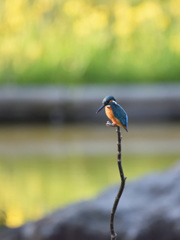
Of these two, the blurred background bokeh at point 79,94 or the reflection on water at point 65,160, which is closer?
the reflection on water at point 65,160

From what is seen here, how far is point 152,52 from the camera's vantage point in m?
9.09

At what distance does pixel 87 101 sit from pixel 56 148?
66.0 inches

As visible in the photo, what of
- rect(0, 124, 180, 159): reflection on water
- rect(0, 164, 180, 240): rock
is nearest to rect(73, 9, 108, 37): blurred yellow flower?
rect(0, 124, 180, 159): reflection on water

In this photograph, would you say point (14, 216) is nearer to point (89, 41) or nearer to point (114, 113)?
point (114, 113)

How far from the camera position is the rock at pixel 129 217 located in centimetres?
235

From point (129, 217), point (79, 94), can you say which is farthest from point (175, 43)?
point (129, 217)

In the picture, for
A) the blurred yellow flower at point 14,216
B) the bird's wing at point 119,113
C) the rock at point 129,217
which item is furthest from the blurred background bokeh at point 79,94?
the bird's wing at point 119,113

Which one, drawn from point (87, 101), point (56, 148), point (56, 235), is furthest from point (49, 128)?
point (56, 235)

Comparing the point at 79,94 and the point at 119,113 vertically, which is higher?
the point at 79,94

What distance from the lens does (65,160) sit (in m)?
5.56

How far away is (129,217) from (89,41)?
6.85 m

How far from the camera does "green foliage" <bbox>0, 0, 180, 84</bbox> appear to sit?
882 cm

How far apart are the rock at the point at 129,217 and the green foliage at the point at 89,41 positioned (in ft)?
19.7

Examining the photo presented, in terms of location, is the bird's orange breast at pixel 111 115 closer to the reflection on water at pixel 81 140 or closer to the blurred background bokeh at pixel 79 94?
the blurred background bokeh at pixel 79 94
